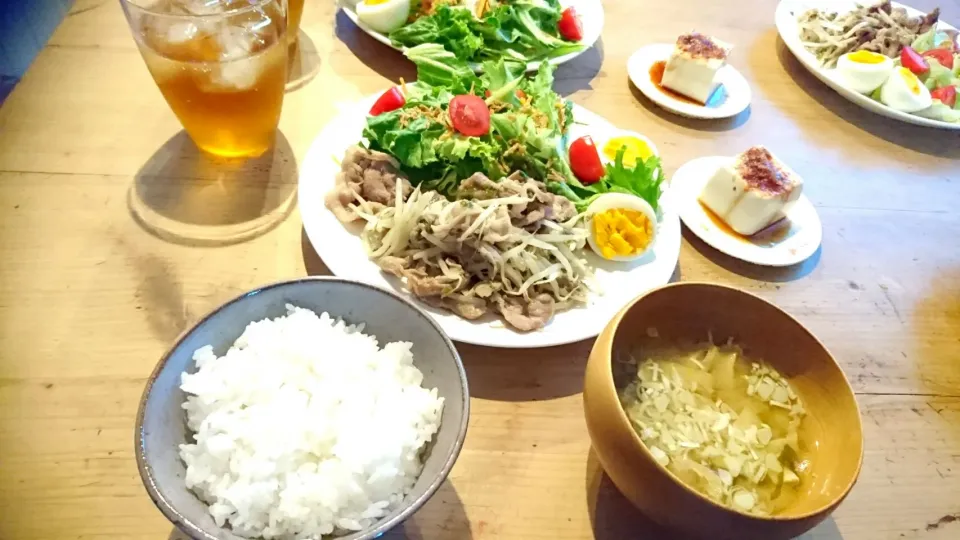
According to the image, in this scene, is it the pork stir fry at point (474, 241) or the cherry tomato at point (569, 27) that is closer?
the pork stir fry at point (474, 241)

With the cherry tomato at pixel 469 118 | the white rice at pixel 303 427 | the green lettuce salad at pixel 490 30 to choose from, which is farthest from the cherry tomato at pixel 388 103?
the white rice at pixel 303 427

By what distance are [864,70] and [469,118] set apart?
129 cm

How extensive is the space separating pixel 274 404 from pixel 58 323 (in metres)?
0.60

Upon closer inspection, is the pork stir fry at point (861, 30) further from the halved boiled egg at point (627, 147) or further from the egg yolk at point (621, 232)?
the egg yolk at point (621, 232)

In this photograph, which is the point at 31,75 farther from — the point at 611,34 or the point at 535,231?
the point at 611,34

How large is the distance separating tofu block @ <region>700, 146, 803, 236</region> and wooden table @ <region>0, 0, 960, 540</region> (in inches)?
4.3

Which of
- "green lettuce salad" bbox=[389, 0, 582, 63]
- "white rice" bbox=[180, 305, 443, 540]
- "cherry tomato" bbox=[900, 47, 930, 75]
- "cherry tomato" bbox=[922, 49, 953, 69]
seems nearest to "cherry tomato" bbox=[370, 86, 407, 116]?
"green lettuce salad" bbox=[389, 0, 582, 63]

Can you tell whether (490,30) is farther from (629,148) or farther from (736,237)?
(736,237)

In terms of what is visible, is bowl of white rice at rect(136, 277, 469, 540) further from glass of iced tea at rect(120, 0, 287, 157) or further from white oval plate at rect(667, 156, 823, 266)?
white oval plate at rect(667, 156, 823, 266)

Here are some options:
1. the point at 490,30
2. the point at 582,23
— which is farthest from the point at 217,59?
the point at 582,23

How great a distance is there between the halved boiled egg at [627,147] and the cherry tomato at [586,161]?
0.07 meters

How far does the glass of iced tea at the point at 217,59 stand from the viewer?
137 cm

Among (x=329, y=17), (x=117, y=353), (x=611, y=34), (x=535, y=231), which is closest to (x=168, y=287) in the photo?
(x=117, y=353)

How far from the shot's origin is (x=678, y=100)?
1951 millimetres
